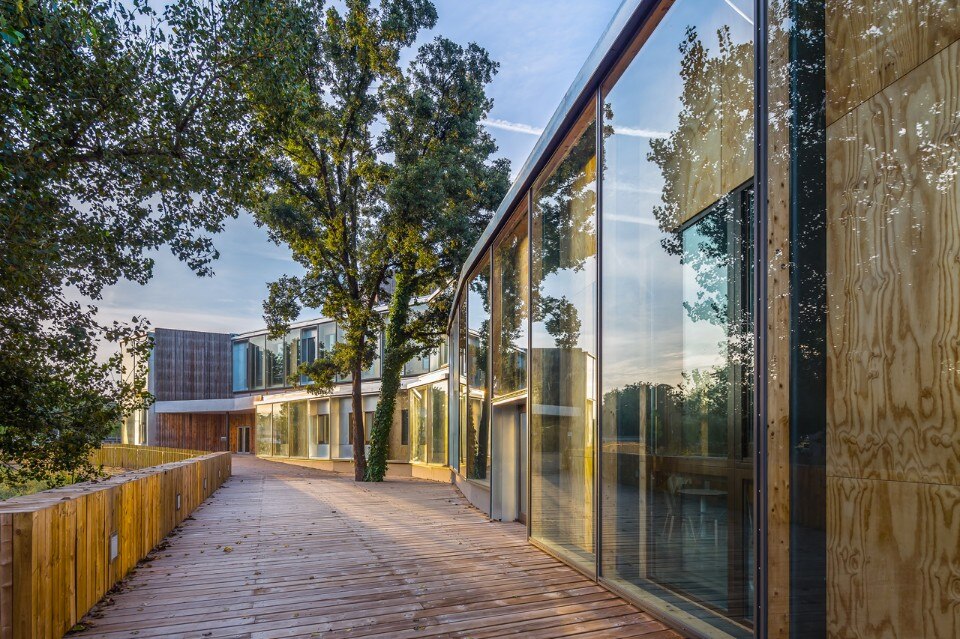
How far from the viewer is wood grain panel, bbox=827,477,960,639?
254 cm

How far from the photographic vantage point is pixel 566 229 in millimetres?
7422

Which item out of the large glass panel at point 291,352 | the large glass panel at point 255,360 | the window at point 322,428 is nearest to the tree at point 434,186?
the window at point 322,428

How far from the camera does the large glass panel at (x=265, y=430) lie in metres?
34.6

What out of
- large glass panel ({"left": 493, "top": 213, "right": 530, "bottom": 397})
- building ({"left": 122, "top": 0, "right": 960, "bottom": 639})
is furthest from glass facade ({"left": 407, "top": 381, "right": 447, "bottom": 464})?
building ({"left": 122, "top": 0, "right": 960, "bottom": 639})

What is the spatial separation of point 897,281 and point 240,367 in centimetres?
3956

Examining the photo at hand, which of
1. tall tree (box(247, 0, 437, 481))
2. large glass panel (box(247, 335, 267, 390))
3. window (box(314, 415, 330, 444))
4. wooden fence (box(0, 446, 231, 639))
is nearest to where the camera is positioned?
wooden fence (box(0, 446, 231, 639))

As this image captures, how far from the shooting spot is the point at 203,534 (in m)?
8.80

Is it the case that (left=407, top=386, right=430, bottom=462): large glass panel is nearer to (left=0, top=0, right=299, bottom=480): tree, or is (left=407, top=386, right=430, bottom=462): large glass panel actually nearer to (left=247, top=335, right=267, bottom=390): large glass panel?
(left=0, top=0, right=299, bottom=480): tree

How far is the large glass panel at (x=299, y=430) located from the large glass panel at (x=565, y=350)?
24.8 meters

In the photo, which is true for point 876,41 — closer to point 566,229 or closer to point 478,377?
point 566,229

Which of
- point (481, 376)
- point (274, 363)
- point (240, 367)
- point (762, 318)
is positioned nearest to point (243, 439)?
point (240, 367)

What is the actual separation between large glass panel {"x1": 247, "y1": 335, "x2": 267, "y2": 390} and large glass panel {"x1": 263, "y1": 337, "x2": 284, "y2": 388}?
53 cm

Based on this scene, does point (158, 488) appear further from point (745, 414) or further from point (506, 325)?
point (745, 414)

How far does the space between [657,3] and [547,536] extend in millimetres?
5825
